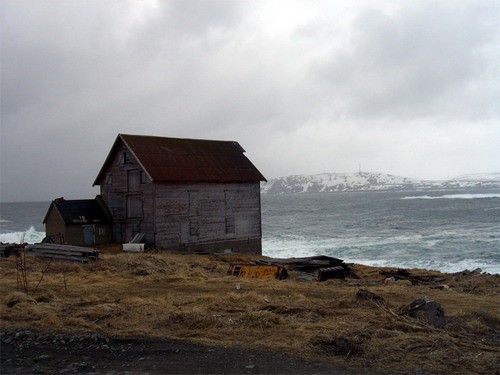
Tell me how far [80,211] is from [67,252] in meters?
9.20

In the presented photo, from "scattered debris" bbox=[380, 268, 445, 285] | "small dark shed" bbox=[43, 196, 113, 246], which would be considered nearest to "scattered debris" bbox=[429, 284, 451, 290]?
"scattered debris" bbox=[380, 268, 445, 285]

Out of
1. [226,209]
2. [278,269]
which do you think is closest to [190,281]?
[278,269]

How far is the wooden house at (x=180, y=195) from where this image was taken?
1287 inches

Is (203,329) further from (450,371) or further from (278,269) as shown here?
(278,269)

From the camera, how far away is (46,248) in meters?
26.7

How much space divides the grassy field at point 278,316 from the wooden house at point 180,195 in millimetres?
11746

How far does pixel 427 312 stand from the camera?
38.4ft

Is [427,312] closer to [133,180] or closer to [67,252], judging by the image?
[67,252]

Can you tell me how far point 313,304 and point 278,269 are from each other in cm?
844

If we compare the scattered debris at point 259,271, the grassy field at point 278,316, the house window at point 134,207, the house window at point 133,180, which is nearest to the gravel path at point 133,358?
the grassy field at point 278,316

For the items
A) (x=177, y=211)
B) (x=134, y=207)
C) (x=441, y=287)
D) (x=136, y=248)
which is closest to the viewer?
(x=441, y=287)

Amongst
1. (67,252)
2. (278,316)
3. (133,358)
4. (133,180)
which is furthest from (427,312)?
(133,180)

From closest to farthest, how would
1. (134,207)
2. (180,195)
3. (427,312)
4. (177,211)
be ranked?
(427,312)
(177,211)
(180,195)
(134,207)

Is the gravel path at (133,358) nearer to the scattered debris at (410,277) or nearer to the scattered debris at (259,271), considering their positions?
the scattered debris at (259,271)
